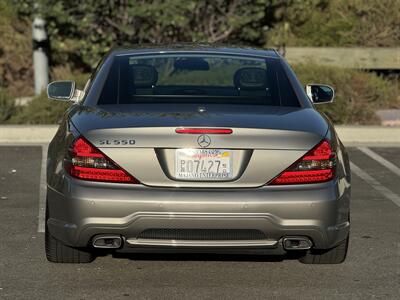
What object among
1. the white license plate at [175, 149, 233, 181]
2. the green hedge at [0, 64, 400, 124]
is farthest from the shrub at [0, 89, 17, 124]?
the white license plate at [175, 149, 233, 181]

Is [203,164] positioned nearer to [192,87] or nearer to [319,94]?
[192,87]

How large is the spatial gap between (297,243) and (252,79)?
1370 mm

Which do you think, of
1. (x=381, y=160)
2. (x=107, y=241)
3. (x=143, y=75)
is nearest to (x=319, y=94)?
(x=143, y=75)

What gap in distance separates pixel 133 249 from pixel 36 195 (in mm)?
3947

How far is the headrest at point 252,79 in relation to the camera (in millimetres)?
7570

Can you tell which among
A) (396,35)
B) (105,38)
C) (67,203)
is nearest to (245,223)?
(67,203)

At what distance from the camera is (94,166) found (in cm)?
648

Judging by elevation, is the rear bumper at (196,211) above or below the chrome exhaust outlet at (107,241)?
above

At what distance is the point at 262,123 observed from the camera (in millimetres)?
6570

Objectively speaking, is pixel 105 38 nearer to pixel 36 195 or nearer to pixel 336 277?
pixel 36 195

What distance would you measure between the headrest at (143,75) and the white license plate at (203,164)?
1277 millimetres

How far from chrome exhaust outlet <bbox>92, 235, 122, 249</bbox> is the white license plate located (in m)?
0.55

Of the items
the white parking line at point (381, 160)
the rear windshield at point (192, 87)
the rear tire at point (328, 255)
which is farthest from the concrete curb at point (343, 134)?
the rear tire at point (328, 255)

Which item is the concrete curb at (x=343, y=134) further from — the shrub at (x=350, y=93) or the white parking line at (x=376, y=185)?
the white parking line at (x=376, y=185)
